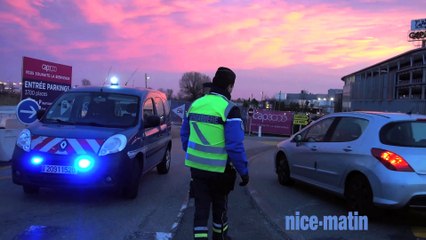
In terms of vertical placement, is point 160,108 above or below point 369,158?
above

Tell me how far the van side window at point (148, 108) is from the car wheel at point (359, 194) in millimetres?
3583

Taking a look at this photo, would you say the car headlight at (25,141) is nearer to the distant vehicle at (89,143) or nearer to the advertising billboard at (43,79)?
the distant vehicle at (89,143)

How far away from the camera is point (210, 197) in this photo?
4.75 m

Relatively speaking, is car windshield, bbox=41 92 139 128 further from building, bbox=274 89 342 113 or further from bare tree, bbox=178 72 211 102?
building, bbox=274 89 342 113

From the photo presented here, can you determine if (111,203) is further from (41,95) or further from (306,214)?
(41,95)

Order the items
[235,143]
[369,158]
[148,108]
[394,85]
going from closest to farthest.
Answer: [235,143] → [369,158] → [148,108] → [394,85]

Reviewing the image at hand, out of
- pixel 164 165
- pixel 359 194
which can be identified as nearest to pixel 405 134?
pixel 359 194

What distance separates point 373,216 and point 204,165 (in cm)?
323

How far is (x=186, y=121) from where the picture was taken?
4.98 meters

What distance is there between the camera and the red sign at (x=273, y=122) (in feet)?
113

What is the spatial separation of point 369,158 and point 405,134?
24.5 inches

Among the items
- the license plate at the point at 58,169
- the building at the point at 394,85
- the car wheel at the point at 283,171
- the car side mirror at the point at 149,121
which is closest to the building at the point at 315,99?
the building at the point at 394,85

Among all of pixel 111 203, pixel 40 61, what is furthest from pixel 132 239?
pixel 40 61

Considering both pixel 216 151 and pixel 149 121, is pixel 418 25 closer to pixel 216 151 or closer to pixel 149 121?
pixel 149 121
